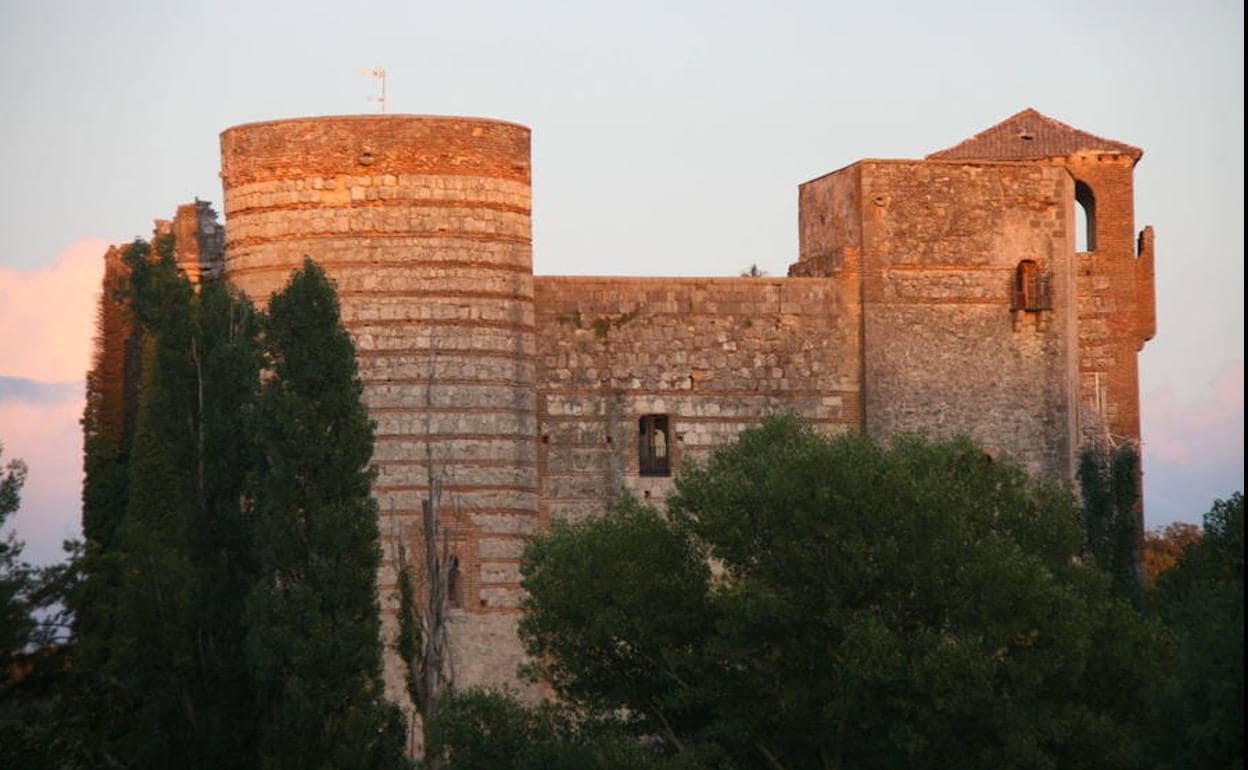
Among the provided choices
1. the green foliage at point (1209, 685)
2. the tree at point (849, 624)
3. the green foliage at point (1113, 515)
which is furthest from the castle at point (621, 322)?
the green foliage at point (1209, 685)

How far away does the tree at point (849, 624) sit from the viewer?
29.0m

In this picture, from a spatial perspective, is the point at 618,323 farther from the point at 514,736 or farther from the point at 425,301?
the point at 514,736

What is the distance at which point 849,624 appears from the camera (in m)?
29.3

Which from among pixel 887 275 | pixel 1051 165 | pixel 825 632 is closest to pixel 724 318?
pixel 887 275

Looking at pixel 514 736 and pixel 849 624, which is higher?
pixel 849 624

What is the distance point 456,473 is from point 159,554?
380 centimetres

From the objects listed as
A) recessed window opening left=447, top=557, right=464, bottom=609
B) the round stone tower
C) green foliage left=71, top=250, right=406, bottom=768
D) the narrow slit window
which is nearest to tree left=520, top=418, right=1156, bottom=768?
green foliage left=71, top=250, right=406, bottom=768

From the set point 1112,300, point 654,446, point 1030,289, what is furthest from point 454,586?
point 1112,300

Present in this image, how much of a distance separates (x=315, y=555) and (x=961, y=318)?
913 cm

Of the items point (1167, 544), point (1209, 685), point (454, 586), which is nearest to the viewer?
point (1209, 685)

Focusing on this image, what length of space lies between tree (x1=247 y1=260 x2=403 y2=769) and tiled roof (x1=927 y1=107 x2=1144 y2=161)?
416 inches

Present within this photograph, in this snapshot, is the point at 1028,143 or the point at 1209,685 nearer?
the point at 1209,685

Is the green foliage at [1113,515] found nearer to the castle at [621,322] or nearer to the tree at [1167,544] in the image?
the castle at [621,322]

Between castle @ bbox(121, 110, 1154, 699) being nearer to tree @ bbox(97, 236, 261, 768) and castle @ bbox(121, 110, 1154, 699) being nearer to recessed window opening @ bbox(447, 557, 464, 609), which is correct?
recessed window opening @ bbox(447, 557, 464, 609)
